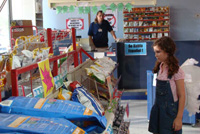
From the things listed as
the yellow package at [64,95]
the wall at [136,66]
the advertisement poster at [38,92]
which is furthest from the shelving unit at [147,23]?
the advertisement poster at [38,92]

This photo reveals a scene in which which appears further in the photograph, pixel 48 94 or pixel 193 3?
pixel 193 3

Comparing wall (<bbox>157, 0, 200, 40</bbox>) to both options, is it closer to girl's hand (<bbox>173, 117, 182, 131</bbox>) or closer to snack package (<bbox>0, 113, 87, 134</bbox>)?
girl's hand (<bbox>173, 117, 182, 131</bbox>)

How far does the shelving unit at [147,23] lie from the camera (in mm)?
10195

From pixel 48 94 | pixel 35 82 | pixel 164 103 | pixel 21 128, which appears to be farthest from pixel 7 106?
pixel 164 103

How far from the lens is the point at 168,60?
2.60m

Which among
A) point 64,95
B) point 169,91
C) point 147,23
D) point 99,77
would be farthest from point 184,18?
point 64,95

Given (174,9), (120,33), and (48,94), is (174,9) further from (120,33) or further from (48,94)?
(48,94)

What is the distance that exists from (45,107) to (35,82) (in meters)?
0.90

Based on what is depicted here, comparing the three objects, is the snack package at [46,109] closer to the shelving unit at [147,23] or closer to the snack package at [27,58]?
the snack package at [27,58]

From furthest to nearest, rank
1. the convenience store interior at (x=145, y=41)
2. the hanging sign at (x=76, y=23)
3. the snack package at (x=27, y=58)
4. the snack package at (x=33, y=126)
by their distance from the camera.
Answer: the hanging sign at (x=76, y=23) → the convenience store interior at (x=145, y=41) → the snack package at (x=27, y=58) → the snack package at (x=33, y=126)

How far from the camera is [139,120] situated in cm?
488

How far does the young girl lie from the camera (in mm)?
2527

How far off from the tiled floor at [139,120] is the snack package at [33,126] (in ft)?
10.7

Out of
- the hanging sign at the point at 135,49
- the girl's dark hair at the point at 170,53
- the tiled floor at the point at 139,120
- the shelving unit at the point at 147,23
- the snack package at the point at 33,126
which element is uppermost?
the shelving unit at the point at 147,23
